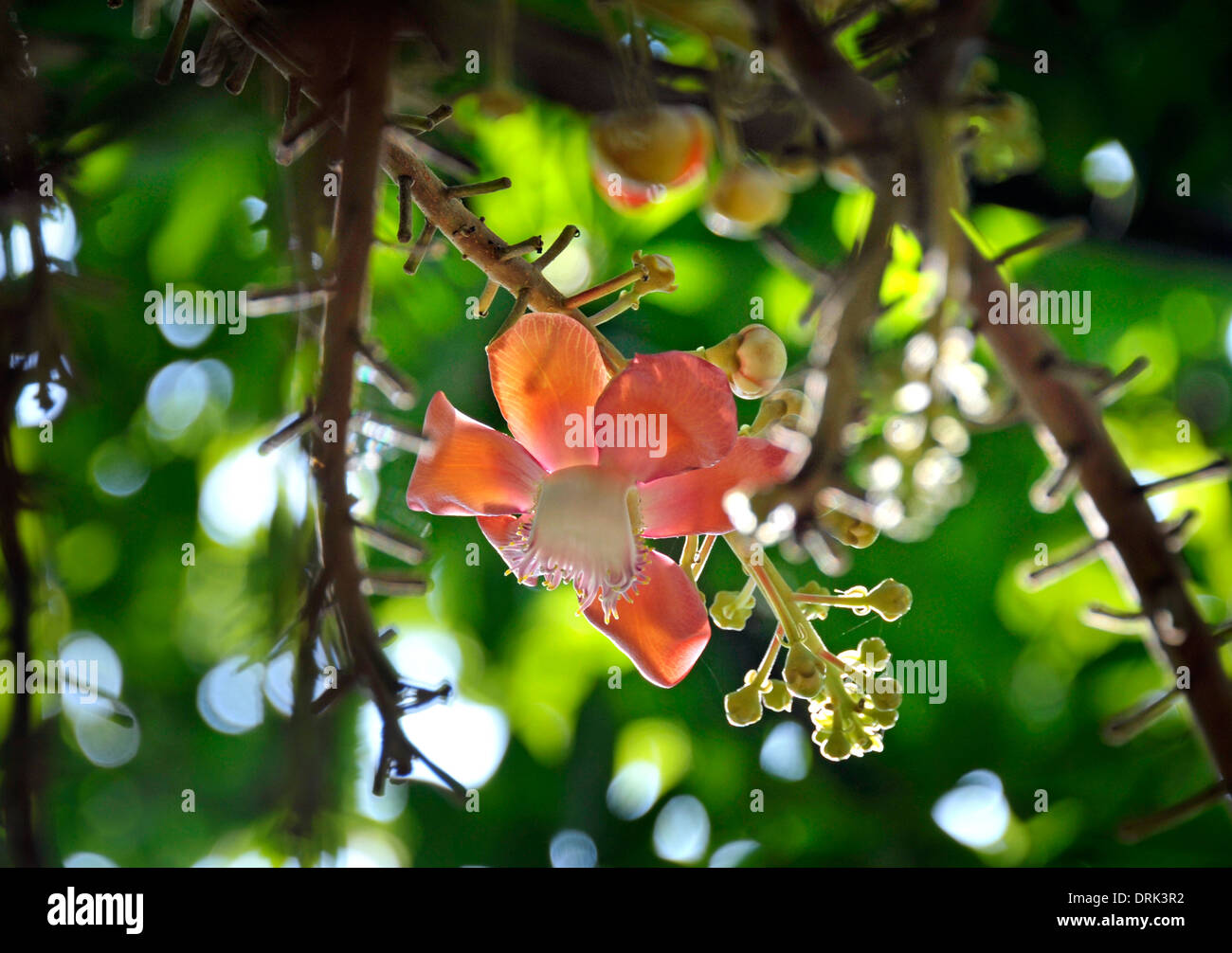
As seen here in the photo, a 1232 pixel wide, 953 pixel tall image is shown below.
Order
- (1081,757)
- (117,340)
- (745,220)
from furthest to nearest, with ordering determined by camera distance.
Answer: (1081,757), (117,340), (745,220)

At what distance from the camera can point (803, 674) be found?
1.41 feet

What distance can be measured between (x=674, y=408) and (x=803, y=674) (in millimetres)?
139

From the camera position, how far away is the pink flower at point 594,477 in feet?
1.31

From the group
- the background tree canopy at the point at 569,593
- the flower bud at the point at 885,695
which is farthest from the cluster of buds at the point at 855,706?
the background tree canopy at the point at 569,593

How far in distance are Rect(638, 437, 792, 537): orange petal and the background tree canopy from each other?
440 mm

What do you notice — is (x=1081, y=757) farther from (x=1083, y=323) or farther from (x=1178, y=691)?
(x=1178, y=691)

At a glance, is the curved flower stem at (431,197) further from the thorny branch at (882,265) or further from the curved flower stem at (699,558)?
the curved flower stem at (699,558)

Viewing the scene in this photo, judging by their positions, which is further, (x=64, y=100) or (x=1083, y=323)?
(x=1083, y=323)

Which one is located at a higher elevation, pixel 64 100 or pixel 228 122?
pixel 228 122

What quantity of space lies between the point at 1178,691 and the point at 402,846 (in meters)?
0.97

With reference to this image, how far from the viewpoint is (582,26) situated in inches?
34.2

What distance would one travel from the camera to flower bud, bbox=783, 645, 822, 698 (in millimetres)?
428

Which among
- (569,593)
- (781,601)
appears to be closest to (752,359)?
(781,601)
